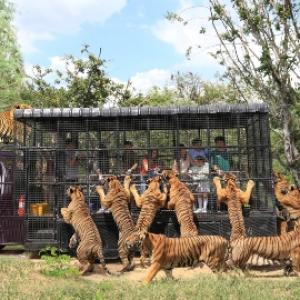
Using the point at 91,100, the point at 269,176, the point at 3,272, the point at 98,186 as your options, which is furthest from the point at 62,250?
the point at 91,100

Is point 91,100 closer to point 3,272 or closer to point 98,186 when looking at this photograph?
point 98,186

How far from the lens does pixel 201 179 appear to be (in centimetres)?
914

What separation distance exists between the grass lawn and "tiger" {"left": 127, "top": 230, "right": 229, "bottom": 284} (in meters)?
0.25

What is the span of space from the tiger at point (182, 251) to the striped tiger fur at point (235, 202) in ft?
2.43

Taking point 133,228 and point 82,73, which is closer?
point 133,228

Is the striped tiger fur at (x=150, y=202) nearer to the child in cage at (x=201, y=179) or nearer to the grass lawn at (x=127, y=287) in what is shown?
the child in cage at (x=201, y=179)

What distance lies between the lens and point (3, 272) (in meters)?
7.12

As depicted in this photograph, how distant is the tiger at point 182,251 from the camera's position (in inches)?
283

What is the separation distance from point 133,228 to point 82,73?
454 inches

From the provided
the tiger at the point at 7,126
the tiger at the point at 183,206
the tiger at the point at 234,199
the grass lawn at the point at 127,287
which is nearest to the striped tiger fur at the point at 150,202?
the tiger at the point at 183,206

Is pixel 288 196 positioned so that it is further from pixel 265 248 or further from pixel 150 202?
pixel 150 202

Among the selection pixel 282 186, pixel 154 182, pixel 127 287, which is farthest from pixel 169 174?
pixel 127 287

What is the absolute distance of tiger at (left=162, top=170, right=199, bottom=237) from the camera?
8656 millimetres

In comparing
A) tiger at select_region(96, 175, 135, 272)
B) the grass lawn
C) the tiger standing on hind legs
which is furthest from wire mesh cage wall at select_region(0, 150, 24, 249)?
the tiger standing on hind legs
